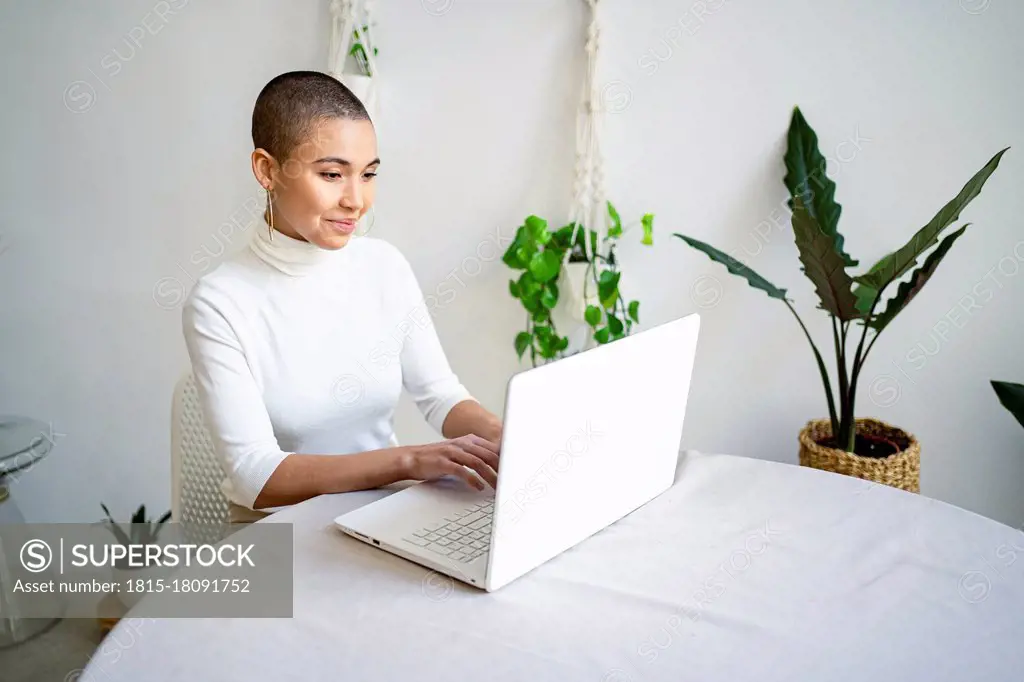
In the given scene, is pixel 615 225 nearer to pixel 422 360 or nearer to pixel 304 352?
pixel 422 360

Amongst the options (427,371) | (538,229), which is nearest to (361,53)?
(538,229)

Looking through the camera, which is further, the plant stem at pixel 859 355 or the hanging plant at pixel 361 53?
the hanging plant at pixel 361 53

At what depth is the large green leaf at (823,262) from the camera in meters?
1.99

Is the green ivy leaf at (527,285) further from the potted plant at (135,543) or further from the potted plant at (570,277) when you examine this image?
the potted plant at (135,543)

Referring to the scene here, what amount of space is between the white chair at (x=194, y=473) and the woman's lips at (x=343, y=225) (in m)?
0.48

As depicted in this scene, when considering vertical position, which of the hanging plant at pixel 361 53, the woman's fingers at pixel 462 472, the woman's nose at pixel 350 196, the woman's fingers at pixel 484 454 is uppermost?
the hanging plant at pixel 361 53

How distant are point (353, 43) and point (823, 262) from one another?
1.52 m

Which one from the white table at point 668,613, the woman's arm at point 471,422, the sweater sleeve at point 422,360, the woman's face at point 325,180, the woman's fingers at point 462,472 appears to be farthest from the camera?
the sweater sleeve at point 422,360

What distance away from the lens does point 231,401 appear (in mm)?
1663

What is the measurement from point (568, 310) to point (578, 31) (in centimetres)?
80

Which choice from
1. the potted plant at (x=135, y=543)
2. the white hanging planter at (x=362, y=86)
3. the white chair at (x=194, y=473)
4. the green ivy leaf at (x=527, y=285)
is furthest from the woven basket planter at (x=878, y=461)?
the potted plant at (x=135, y=543)

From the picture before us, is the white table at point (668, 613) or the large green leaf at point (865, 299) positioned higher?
the large green leaf at point (865, 299)

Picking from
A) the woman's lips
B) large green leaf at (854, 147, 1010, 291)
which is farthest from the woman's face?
large green leaf at (854, 147, 1010, 291)

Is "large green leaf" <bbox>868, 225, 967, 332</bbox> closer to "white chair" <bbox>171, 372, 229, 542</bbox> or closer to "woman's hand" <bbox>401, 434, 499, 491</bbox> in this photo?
"woman's hand" <bbox>401, 434, 499, 491</bbox>
